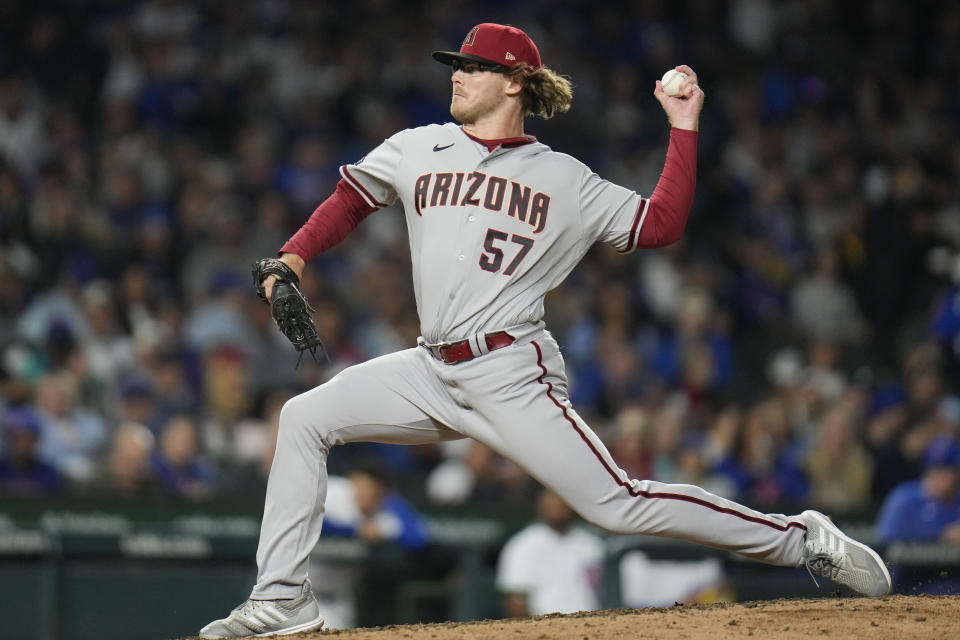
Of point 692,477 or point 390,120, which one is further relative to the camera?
point 390,120

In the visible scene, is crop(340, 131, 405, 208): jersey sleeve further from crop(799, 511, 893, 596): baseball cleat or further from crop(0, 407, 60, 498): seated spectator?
crop(0, 407, 60, 498): seated spectator

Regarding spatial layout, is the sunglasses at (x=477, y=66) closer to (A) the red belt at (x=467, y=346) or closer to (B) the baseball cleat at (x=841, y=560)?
(A) the red belt at (x=467, y=346)

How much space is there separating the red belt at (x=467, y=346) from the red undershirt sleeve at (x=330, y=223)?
479 mm

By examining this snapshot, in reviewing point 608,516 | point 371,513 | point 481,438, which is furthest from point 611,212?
point 371,513

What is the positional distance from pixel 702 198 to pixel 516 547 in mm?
4572

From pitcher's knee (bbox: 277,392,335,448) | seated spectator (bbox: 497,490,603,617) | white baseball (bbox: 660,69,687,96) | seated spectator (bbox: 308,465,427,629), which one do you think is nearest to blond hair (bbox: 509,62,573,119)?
white baseball (bbox: 660,69,687,96)

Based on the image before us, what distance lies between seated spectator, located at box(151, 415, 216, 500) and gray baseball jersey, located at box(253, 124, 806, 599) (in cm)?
353

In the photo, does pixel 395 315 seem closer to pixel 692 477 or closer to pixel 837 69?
pixel 692 477

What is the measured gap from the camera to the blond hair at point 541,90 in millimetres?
4090

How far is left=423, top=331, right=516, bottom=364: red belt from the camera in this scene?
3.94 m

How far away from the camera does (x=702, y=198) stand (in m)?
10.7

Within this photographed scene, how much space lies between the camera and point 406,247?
9.84 meters

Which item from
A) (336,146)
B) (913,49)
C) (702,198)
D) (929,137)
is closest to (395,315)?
(336,146)

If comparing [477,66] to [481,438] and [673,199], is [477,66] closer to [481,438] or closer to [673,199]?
[673,199]
